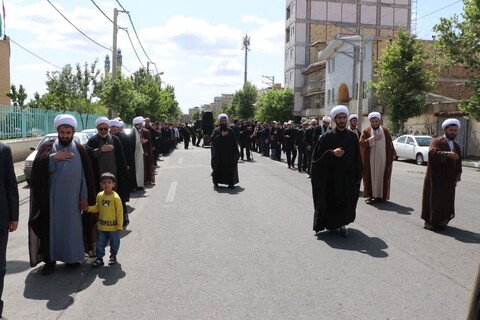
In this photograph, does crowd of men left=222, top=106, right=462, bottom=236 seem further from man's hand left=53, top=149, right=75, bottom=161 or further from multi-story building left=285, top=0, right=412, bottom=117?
multi-story building left=285, top=0, right=412, bottom=117

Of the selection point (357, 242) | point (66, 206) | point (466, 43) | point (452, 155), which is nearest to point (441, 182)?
point (452, 155)

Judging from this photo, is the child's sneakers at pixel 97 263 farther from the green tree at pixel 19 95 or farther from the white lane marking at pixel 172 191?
the green tree at pixel 19 95

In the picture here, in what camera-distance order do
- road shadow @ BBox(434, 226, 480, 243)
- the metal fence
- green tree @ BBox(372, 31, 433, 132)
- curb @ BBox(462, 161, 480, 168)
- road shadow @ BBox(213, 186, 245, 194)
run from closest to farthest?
road shadow @ BBox(434, 226, 480, 243)
road shadow @ BBox(213, 186, 245, 194)
the metal fence
curb @ BBox(462, 161, 480, 168)
green tree @ BBox(372, 31, 433, 132)

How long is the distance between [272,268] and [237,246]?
3.90ft

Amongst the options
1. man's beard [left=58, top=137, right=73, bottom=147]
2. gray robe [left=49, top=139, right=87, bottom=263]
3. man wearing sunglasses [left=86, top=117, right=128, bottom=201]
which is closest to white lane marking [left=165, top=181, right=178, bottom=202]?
man wearing sunglasses [left=86, top=117, right=128, bottom=201]

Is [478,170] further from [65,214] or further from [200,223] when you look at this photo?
[65,214]

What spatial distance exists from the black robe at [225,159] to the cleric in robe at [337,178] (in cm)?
593

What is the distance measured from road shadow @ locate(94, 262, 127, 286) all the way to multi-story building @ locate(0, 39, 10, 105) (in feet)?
192

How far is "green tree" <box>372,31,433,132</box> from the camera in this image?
104ft

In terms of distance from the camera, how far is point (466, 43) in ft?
74.2

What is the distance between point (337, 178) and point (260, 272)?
2.48m

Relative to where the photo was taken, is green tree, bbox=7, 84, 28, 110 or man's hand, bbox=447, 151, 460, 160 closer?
man's hand, bbox=447, 151, 460, 160

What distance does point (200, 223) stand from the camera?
8.91 m

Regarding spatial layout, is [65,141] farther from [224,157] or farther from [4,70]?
[4,70]
